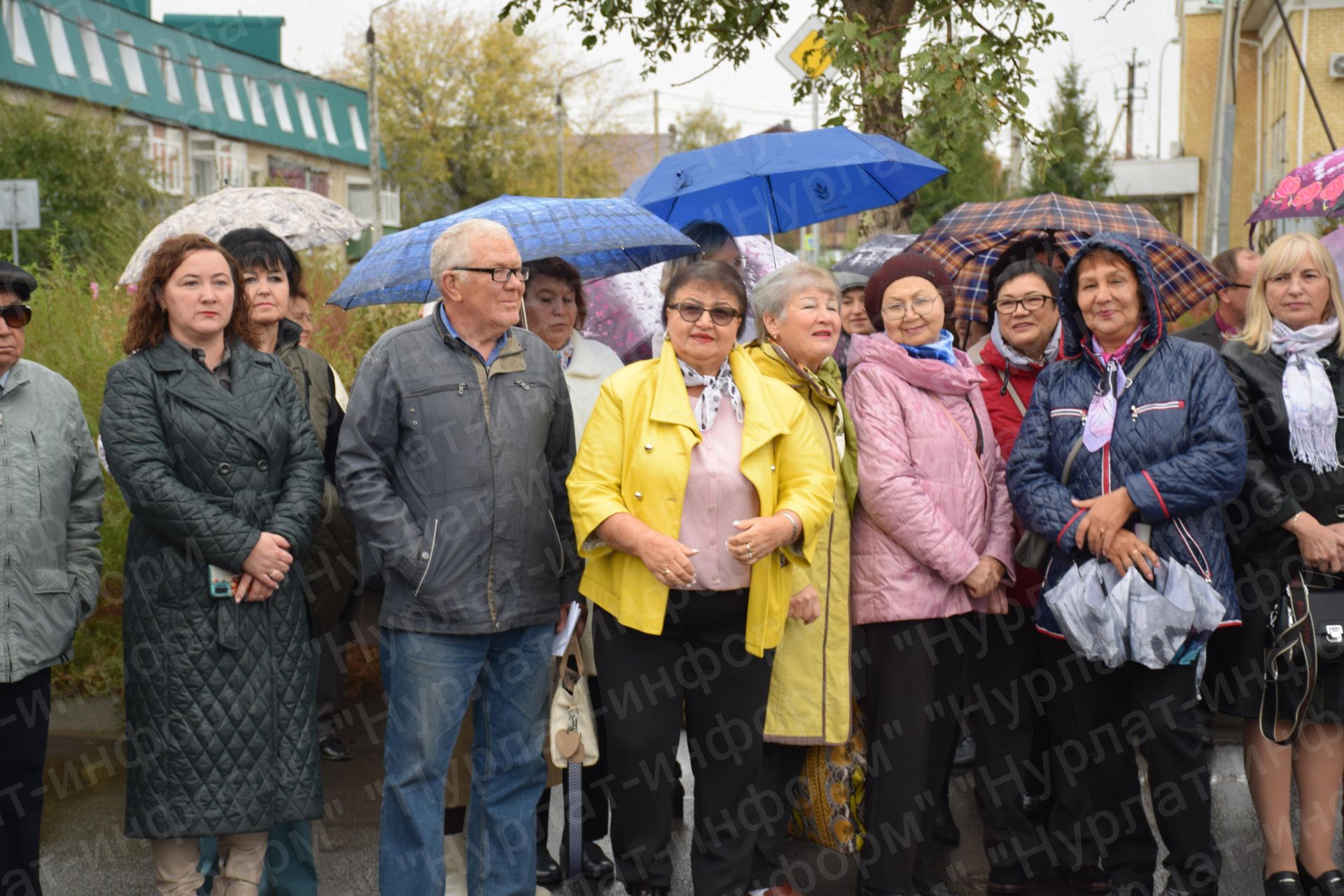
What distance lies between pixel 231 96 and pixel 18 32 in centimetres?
1075

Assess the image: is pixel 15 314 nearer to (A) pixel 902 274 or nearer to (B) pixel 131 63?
(A) pixel 902 274

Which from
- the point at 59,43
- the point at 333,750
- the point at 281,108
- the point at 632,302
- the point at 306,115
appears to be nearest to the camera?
the point at 333,750

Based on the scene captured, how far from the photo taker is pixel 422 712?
4.13 meters

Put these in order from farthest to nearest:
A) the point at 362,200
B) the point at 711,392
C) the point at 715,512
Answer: the point at 362,200 → the point at 711,392 → the point at 715,512

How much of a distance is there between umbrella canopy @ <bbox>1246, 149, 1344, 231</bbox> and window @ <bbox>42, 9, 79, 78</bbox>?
30959 millimetres

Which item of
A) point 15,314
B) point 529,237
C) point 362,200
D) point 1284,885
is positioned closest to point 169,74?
point 362,200

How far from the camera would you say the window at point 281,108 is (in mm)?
42719

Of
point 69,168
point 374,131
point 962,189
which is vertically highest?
point 374,131

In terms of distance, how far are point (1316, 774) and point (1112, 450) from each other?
1.33m

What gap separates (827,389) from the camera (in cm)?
463

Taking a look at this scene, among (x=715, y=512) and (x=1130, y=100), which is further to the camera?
(x=1130, y=100)

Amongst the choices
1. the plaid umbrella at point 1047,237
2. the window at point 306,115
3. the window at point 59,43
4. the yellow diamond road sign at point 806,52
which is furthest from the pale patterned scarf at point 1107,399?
the window at point 306,115

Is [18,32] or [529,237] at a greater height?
[18,32]

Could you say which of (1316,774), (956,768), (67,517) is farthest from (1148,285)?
(67,517)
